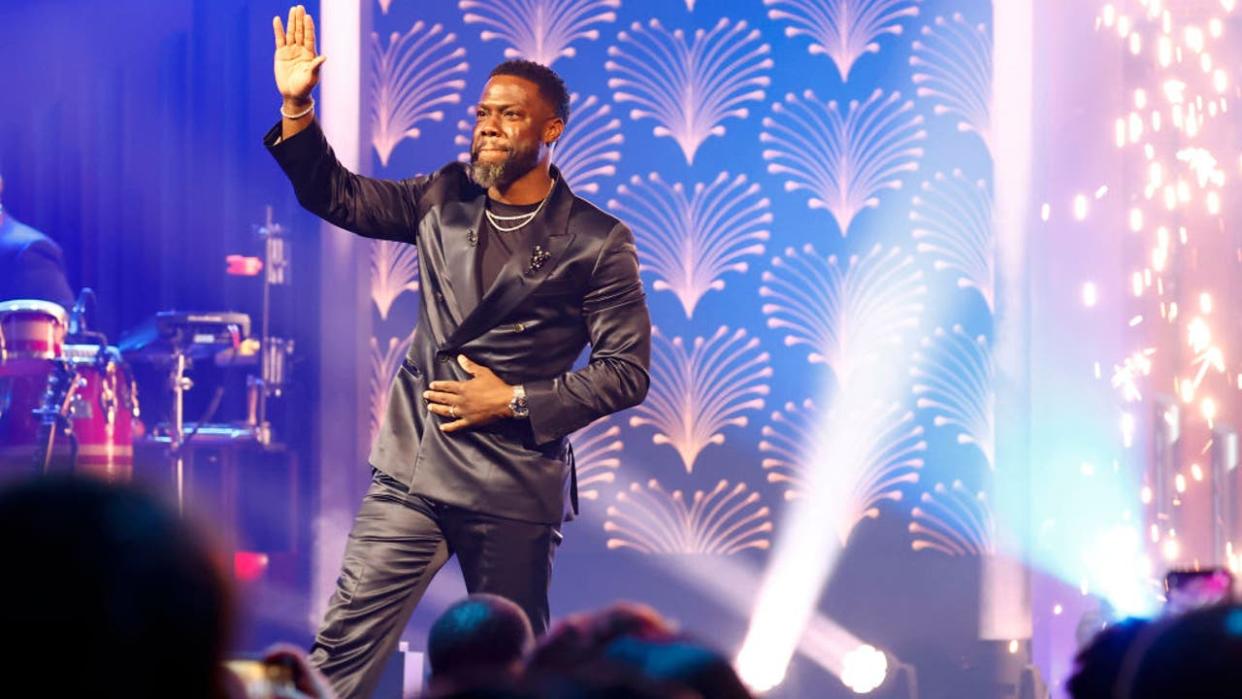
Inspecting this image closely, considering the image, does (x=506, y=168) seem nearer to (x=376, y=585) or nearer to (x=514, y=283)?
(x=514, y=283)

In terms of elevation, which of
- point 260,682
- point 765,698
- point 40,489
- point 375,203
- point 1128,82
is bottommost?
point 765,698

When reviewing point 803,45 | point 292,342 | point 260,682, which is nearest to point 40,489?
point 260,682

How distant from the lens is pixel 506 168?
3623 mm

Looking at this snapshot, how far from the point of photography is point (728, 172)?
224 inches

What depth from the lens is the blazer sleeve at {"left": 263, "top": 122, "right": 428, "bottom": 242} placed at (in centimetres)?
348

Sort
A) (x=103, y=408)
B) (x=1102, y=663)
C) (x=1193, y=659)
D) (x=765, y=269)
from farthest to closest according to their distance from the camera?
(x=103, y=408) < (x=765, y=269) < (x=1102, y=663) < (x=1193, y=659)

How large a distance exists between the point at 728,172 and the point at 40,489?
489 centimetres

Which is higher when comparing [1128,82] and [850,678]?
[1128,82]

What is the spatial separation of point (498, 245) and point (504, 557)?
712 millimetres

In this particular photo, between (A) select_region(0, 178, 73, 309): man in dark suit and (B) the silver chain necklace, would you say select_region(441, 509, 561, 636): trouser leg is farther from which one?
(A) select_region(0, 178, 73, 309): man in dark suit

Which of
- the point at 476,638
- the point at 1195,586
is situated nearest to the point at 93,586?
the point at 476,638

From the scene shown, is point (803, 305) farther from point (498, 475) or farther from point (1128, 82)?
point (498, 475)

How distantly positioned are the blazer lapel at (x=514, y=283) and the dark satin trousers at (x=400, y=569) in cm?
38

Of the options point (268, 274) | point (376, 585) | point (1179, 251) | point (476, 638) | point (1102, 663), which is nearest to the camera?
point (1102, 663)
